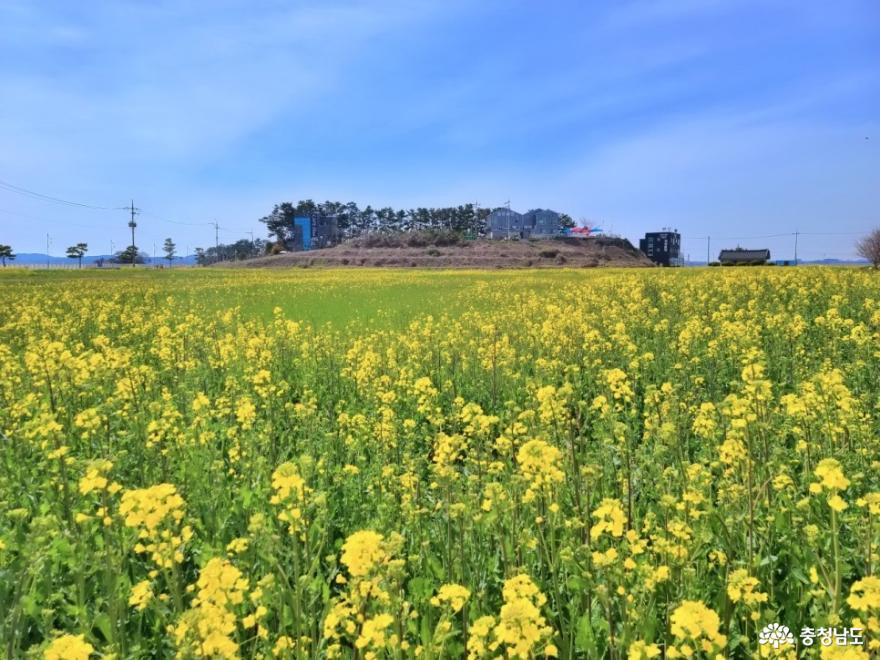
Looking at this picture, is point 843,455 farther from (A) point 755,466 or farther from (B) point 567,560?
(B) point 567,560

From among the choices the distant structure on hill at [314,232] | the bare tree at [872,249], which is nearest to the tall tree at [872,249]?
the bare tree at [872,249]

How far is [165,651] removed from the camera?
257 centimetres

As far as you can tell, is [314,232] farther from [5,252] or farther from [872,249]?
[872,249]

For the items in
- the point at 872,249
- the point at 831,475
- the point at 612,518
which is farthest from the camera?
the point at 872,249

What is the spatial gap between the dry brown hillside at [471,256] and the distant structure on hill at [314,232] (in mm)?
29931

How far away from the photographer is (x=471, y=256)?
75688 millimetres

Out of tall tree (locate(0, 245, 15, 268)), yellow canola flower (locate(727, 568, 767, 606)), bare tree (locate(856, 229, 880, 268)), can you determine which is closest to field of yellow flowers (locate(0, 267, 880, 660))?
yellow canola flower (locate(727, 568, 767, 606))

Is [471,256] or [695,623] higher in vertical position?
[471,256]

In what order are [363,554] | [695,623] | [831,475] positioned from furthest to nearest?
[831,475] < [363,554] < [695,623]

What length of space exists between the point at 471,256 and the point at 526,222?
73911 mm

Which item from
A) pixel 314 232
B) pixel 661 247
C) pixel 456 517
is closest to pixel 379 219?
pixel 314 232

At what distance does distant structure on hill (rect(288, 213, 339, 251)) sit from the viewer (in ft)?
405

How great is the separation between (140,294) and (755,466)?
2168 cm

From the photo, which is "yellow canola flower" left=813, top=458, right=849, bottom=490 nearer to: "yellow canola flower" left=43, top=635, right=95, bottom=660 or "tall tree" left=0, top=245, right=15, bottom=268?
"yellow canola flower" left=43, top=635, right=95, bottom=660
